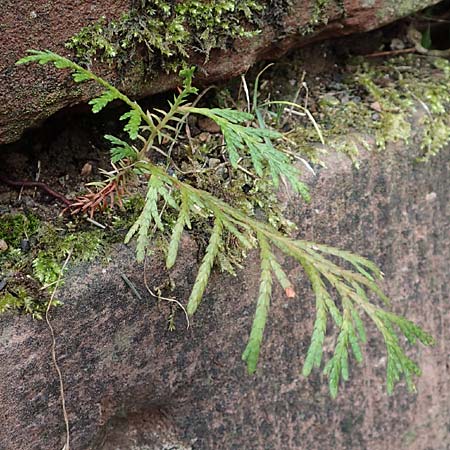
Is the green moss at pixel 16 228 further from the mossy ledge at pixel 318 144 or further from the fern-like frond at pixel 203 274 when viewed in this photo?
the fern-like frond at pixel 203 274

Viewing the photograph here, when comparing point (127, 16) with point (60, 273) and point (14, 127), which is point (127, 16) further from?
point (60, 273)

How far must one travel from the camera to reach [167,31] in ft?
3.26

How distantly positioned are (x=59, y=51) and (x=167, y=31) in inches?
6.7

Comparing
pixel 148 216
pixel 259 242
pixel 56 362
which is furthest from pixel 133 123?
pixel 56 362

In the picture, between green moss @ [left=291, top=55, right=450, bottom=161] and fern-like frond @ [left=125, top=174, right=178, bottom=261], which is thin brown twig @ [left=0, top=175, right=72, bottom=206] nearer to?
fern-like frond @ [left=125, top=174, right=178, bottom=261]

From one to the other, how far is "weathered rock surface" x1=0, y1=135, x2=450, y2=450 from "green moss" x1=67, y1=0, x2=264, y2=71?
0.94 feet

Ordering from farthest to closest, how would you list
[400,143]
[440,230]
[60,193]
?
[440,230] < [400,143] < [60,193]

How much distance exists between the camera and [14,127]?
3.03 ft

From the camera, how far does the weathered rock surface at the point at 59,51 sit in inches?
34.2

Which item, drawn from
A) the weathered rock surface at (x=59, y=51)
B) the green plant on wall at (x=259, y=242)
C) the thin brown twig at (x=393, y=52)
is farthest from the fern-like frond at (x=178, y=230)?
the thin brown twig at (x=393, y=52)

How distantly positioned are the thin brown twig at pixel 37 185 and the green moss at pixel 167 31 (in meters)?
0.22

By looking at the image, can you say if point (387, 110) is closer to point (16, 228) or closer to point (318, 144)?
point (318, 144)

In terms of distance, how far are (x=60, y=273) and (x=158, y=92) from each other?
32 centimetres

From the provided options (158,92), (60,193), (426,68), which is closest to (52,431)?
(60,193)
